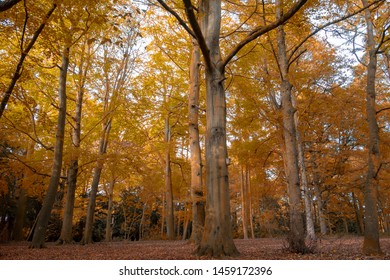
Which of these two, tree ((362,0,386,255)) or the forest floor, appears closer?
the forest floor

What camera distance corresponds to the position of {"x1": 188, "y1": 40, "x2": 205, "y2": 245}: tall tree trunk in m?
9.15

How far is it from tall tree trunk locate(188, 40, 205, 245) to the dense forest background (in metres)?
0.04

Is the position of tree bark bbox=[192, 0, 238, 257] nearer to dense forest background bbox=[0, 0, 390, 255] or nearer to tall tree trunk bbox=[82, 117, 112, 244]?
dense forest background bbox=[0, 0, 390, 255]

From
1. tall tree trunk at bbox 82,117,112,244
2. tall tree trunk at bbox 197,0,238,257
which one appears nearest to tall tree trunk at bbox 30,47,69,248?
tall tree trunk at bbox 82,117,112,244

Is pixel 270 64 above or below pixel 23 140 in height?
above

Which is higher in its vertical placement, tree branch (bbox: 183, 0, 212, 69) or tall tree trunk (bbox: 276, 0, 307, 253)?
tree branch (bbox: 183, 0, 212, 69)

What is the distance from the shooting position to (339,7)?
22.8 ft

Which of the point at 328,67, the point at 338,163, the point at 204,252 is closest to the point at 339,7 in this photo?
the point at 328,67

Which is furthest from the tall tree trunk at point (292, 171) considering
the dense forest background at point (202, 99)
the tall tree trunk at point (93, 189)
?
A: the tall tree trunk at point (93, 189)

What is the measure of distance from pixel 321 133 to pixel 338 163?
1771 millimetres

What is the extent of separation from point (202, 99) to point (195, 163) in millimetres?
4374

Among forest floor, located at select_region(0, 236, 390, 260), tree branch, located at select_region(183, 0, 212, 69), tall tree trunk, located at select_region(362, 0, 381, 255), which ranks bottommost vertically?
forest floor, located at select_region(0, 236, 390, 260)

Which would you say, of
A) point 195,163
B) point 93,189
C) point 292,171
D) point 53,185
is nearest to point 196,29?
point 292,171

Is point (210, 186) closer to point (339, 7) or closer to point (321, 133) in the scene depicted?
point (339, 7)
